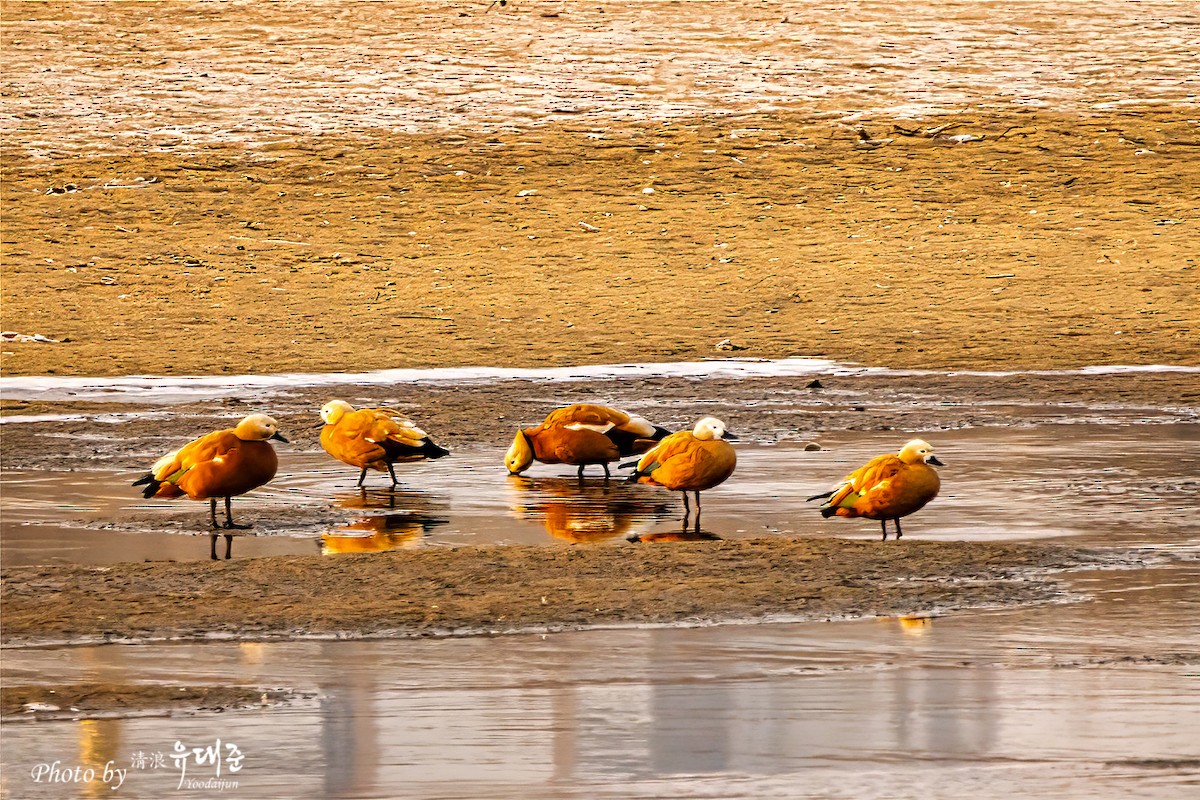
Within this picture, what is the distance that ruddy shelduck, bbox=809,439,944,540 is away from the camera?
31.6 ft

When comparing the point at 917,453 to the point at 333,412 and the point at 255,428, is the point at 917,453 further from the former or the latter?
the point at 333,412

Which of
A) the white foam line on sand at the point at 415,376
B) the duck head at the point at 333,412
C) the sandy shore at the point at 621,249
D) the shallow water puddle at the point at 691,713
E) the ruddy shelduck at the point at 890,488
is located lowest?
the shallow water puddle at the point at 691,713

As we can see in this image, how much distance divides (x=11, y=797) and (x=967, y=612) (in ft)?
12.6

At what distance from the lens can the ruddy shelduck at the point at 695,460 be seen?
1036 cm

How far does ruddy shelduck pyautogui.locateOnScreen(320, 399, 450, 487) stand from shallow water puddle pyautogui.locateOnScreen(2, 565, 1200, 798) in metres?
4.10

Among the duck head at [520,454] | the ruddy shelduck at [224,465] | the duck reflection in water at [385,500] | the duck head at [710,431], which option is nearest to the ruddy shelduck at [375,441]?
the duck reflection in water at [385,500]

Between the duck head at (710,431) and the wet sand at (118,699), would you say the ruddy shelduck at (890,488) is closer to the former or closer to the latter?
the duck head at (710,431)

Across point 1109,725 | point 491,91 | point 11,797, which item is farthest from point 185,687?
point 491,91

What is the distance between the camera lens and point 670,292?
23531 millimetres

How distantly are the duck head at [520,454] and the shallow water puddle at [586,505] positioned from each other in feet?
0.31

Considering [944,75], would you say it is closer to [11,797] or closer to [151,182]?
[151,182]

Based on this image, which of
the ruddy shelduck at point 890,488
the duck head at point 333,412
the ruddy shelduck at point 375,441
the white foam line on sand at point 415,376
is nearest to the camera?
the ruddy shelduck at point 890,488

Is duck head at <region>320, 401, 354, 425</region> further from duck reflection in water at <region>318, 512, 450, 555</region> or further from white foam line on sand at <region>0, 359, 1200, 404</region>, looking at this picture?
white foam line on sand at <region>0, 359, 1200, 404</region>

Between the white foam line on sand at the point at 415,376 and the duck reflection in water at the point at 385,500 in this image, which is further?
the white foam line on sand at the point at 415,376
